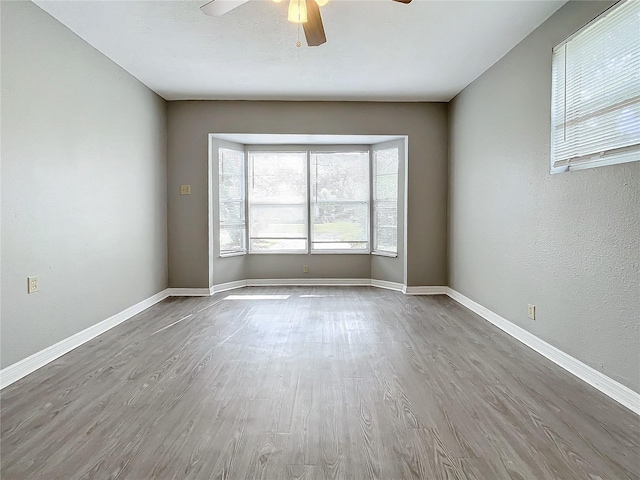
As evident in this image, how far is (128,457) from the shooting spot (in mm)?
1909

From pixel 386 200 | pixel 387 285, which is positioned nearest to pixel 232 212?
pixel 386 200

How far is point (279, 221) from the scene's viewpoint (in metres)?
6.64

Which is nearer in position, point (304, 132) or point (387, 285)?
point (304, 132)

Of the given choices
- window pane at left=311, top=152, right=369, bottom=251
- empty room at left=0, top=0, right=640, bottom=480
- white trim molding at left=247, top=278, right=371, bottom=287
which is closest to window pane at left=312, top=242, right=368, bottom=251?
window pane at left=311, top=152, right=369, bottom=251

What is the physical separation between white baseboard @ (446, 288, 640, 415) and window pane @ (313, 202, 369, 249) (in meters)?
2.56

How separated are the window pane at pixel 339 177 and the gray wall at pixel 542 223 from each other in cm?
173

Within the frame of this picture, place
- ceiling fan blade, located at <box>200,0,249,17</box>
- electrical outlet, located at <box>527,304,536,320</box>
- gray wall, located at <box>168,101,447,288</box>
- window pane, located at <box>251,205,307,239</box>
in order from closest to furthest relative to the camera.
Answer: ceiling fan blade, located at <box>200,0,249,17</box> → electrical outlet, located at <box>527,304,536,320</box> → gray wall, located at <box>168,101,447,288</box> → window pane, located at <box>251,205,307,239</box>

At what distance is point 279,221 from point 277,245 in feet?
1.26

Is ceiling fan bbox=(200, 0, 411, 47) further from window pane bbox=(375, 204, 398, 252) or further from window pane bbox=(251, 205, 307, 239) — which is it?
window pane bbox=(251, 205, 307, 239)

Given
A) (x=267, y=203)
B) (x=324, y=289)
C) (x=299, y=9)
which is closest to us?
(x=299, y=9)

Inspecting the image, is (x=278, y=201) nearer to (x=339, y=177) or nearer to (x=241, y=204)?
(x=241, y=204)

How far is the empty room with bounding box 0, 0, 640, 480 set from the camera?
2098 millimetres

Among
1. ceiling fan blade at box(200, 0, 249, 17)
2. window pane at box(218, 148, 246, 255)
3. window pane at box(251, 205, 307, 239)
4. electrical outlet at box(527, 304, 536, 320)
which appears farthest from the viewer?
window pane at box(251, 205, 307, 239)

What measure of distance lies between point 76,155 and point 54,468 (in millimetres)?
2621
